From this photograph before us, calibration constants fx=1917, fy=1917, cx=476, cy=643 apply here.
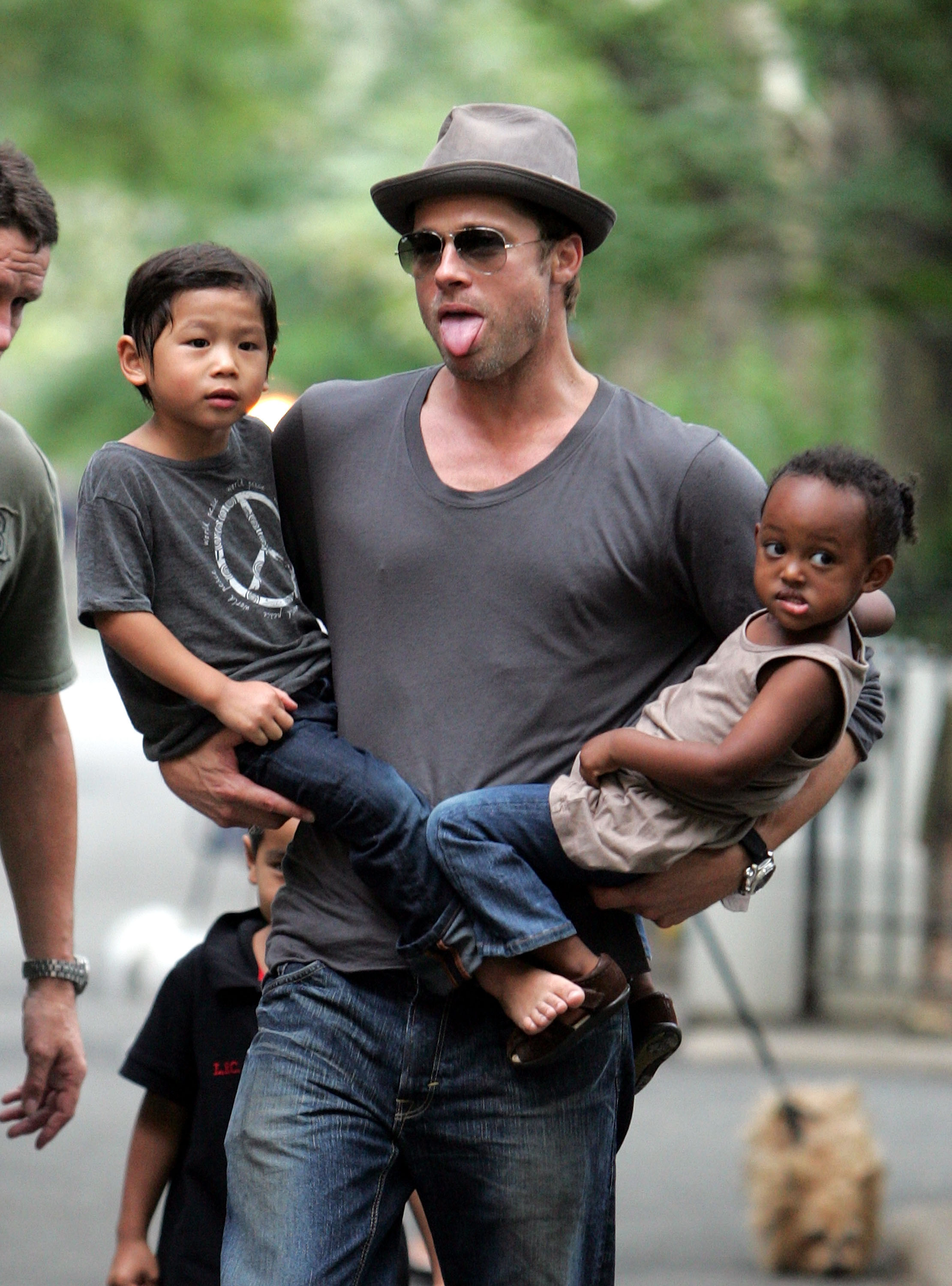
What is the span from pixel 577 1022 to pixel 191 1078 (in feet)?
3.31

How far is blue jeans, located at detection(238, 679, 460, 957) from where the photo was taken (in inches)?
111

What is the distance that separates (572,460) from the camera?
2.97m

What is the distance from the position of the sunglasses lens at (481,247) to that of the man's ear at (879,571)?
73 cm

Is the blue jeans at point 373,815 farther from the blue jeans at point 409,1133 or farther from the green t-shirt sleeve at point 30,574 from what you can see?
the green t-shirt sleeve at point 30,574

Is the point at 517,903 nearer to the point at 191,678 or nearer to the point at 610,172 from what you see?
the point at 191,678

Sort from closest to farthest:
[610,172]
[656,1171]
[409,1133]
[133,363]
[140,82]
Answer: [409,1133] → [133,363] → [656,1171] → [610,172] → [140,82]

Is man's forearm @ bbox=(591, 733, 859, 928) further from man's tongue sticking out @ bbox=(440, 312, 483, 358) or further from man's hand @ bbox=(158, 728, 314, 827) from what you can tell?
man's tongue sticking out @ bbox=(440, 312, 483, 358)

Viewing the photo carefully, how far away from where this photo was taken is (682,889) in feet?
9.53

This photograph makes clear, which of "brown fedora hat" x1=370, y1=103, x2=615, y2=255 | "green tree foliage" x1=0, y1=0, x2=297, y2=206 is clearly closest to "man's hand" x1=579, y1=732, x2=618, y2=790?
"brown fedora hat" x1=370, y1=103, x2=615, y2=255

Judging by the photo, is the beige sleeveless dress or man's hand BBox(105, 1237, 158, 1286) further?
man's hand BBox(105, 1237, 158, 1286)

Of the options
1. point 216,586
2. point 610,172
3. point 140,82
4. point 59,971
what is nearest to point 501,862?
point 216,586

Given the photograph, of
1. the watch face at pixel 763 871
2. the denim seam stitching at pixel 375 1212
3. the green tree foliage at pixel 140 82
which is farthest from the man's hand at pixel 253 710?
the green tree foliage at pixel 140 82

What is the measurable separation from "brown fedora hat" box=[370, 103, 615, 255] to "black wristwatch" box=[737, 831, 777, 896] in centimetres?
100

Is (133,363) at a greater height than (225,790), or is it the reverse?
(133,363)
